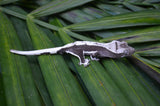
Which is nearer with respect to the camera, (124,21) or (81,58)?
(81,58)

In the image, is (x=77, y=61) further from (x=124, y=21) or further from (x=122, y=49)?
(x=124, y=21)

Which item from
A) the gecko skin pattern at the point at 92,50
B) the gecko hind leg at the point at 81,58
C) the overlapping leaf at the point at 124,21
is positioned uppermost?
the overlapping leaf at the point at 124,21

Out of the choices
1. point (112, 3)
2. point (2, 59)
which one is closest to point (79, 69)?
point (2, 59)

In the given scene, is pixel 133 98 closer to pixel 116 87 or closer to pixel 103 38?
pixel 116 87

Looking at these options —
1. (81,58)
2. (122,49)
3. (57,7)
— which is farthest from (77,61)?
(57,7)

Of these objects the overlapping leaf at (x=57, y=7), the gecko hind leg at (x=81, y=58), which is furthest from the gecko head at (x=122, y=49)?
the overlapping leaf at (x=57, y=7)

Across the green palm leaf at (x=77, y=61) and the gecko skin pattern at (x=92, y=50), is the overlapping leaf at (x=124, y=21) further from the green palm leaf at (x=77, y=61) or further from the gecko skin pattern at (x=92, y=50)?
the gecko skin pattern at (x=92, y=50)

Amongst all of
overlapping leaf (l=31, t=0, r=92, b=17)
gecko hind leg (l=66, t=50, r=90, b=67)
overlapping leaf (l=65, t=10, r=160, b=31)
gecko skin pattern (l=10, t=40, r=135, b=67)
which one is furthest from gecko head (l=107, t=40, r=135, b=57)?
overlapping leaf (l=31, t=0, r=92, b=17)

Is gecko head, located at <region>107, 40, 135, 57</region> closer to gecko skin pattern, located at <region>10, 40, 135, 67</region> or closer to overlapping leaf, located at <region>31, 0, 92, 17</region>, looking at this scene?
gecko skin pattern, located at <region>10, 40, 135, 67</region>
